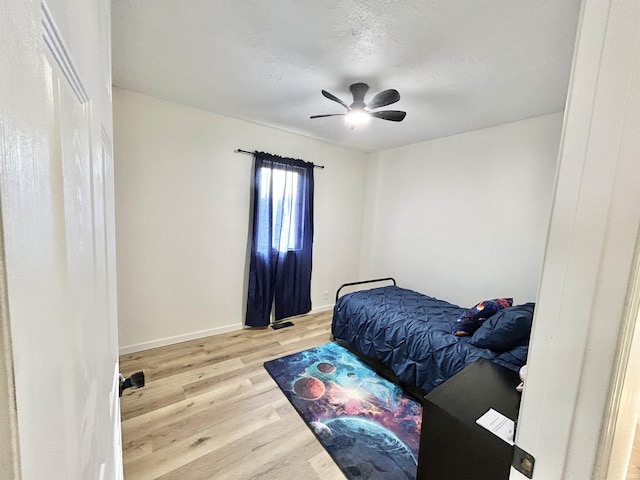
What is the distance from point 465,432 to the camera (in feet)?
3.51

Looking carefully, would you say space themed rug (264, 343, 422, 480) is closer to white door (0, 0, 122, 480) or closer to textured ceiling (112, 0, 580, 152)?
white door (0, 0, 122, 480)

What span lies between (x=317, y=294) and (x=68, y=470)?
3668 millimetres

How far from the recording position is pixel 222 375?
2355 mm

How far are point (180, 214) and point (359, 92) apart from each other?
2.09 meters

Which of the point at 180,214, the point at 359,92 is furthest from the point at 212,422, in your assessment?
the point at 359,92

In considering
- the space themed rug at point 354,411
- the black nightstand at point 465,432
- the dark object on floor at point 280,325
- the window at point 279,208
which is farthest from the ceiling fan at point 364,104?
the dark object on floor at point 280,325

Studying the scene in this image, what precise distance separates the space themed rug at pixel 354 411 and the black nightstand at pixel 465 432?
1.57 ft

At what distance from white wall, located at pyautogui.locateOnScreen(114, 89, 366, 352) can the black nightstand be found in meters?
2.52

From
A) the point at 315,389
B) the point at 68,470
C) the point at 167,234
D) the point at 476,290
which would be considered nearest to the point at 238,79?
the point at 167,234

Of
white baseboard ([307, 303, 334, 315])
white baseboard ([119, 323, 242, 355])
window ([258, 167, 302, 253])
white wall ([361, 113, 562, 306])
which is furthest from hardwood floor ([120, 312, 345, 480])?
white wall ([361, 113, 562, 306])

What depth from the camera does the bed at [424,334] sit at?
1825mm

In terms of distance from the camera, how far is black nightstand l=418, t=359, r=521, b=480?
1.00m

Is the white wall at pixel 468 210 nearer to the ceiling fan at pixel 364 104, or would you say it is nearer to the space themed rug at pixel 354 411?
the ceiling fan at pixel 364 104

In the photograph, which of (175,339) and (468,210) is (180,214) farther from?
(468,210)
